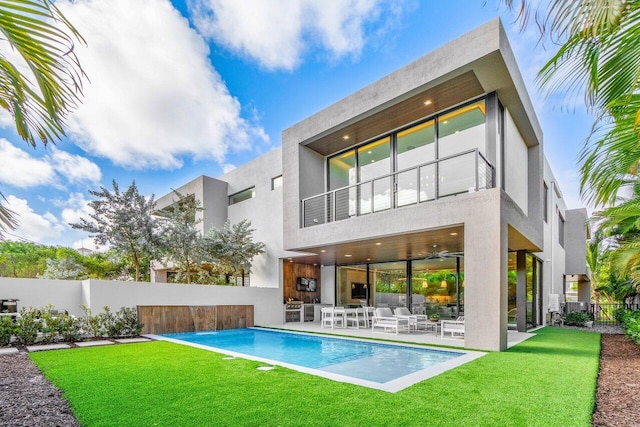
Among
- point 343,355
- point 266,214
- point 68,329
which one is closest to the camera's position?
point 343,355

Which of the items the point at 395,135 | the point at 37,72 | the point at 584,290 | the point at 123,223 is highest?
the point at 395,135

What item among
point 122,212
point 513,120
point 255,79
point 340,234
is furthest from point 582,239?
point 122,212

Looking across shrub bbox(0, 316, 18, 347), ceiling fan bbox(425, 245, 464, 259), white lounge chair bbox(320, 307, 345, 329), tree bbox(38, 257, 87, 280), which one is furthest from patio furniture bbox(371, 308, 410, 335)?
tree bbox(38, 257, 87, 280)

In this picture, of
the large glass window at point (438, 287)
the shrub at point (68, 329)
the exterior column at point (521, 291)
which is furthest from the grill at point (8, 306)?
the exterior column at point (521, 291)

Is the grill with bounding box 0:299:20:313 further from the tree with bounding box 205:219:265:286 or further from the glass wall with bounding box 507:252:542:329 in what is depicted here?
the glass wall with bounding box 507:252:542:329

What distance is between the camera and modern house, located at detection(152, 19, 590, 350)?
842 cm

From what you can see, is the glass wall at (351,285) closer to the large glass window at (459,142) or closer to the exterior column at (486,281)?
the large glass window at (459,142)

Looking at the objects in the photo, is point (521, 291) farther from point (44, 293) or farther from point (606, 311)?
point (44, 293)

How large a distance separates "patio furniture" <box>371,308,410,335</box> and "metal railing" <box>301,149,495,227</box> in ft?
11.8

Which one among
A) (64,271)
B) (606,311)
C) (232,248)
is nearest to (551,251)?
(606,311)

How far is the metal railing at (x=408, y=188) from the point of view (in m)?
9.53

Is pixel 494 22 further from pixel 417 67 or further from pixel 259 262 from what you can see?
pixel 259 262

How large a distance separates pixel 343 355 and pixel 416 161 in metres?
6.14

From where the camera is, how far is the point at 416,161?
11.4 m
